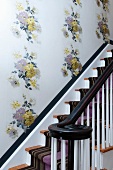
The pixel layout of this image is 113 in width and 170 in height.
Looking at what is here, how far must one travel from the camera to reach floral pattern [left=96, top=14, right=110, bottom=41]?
402 cm

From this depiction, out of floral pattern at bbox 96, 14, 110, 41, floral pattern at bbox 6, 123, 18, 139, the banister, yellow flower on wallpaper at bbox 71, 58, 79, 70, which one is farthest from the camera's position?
floral pattern at bbox 96, 14, 110, 41

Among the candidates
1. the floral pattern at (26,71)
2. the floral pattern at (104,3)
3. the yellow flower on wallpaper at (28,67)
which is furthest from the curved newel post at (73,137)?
A: the floral pattern at (104,3)

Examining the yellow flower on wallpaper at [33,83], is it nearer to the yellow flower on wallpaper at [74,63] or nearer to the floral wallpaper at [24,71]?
the floral wallpaper at [24,71]

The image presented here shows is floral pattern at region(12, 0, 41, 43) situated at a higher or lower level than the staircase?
higher

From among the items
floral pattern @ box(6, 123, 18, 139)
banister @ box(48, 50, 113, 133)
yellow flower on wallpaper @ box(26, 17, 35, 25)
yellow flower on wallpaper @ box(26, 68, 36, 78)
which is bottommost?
floral pattern @ box(6, 123, 18, 139)

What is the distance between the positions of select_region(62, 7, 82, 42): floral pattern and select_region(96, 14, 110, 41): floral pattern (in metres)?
0.55

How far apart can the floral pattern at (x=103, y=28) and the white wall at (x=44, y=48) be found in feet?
0.39

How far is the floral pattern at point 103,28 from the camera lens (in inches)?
158

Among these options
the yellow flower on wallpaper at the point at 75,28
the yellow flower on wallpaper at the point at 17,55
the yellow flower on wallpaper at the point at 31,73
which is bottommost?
the yellow flower on wallpaper at the point at 31,73

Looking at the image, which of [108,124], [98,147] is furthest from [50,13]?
[98,147]

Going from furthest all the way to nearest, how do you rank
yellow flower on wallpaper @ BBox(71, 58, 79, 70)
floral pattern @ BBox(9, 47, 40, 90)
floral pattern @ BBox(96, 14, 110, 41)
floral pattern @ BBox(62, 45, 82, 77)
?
1. floral pattern @ BBox(96, 14, 110, 41)
2. yellow flower on wallpaper @ BBox(71, 58, 79, 70)
3. floral pattern @ BBox(62, 45, 82, 77)
4. floral pattern @ BBox(9, 47, 40, 90)

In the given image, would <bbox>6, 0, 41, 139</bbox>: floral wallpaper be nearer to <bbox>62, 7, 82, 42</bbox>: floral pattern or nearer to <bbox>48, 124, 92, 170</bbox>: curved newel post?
<bbox>62, 7, 82, 42</bbox>: floral pattern

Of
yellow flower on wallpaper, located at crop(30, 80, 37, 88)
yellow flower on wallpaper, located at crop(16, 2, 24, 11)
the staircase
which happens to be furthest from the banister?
yellow flower on wallpaper, located at crop(16, 2, 24, 11)

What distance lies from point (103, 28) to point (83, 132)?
3216 millimetres
